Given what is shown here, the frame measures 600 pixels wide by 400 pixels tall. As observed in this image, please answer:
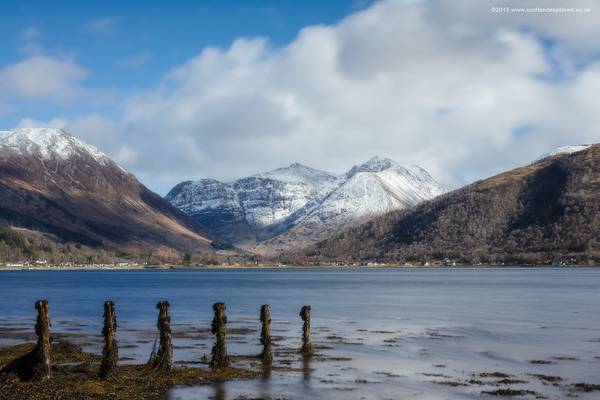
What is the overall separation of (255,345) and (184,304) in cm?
7312

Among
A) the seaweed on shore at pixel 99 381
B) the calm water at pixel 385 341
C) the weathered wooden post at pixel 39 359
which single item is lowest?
the calm water at pixel 385 341

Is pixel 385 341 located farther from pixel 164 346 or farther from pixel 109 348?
pixel 109 348

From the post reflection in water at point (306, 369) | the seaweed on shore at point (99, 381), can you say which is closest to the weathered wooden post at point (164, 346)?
the seaweed on shore at point (99, 381)

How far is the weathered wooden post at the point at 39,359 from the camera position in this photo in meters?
44.5

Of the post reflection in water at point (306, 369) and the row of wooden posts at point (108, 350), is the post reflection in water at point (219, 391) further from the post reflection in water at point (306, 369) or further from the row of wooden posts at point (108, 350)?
the post reflection in water at point (306, 369)

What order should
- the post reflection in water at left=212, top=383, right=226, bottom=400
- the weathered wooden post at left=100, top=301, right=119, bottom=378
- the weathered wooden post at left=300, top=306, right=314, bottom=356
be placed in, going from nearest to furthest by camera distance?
the post reflection in water at left=212, top=383, right=226, bottom=400 → the weathered wooden post at left=100, top=301, right=119, bottom=378 → the weathered wooden post at left=300, top=306, right=314, bottom=356

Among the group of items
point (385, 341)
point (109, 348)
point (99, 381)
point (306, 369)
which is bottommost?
point (385, 341)

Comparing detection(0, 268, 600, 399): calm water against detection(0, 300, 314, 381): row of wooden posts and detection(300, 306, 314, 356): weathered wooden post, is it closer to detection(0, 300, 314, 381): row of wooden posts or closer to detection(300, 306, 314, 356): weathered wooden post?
detection(300, 306, 314, 356): weathered wooden post

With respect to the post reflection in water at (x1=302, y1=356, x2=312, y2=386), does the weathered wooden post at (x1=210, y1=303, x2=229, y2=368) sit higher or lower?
higher

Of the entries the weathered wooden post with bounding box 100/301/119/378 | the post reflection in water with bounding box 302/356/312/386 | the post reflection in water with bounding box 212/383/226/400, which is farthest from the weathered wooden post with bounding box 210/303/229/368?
the weathered wooden post with bounding box 100/301/119/378

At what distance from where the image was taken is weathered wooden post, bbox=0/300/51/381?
44.5m

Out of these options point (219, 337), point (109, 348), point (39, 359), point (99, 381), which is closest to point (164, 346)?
point (109, 348)

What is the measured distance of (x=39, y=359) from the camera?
44.8 metres

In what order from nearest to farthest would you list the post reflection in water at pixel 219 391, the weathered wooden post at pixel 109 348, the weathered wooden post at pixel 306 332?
the post reflection in water at pixel 219 391 → the weathered wooden post at pixel 109 348 → the weathered wooden post at pixel 306 332
